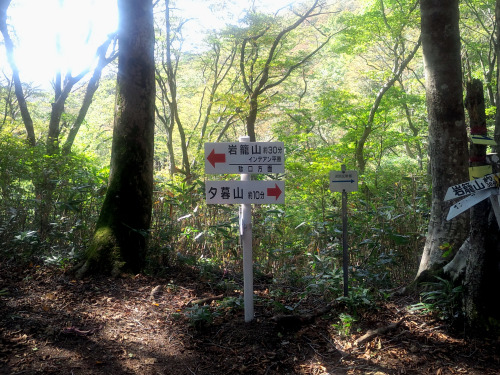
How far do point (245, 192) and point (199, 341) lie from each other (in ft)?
4.47

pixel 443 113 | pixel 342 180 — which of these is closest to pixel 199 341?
pixel 342 180

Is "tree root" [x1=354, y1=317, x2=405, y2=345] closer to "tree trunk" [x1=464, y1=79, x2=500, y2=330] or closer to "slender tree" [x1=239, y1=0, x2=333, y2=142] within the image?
"tree trunk" [x1=464, y1=79, x2=500, y2=330]

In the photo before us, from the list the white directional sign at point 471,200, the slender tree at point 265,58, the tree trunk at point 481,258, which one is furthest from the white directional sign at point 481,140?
the slender tree at point 265,58

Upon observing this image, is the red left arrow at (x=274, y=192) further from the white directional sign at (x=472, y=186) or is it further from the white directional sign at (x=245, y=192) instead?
the white directional sign at (x=472, y=186)

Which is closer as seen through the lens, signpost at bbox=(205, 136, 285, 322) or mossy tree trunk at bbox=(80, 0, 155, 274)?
signpost at bbox=(205, 136, 285, 322)

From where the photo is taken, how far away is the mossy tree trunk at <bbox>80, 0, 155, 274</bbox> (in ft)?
15.9

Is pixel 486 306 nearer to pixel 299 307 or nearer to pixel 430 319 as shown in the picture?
pixel 430 319

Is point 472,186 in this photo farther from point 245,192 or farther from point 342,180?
point 245,192

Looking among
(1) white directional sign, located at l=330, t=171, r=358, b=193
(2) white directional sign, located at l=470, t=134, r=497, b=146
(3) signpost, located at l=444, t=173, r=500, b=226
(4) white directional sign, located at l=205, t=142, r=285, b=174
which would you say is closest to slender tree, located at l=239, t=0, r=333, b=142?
(1) white directional sign, located at l=330, t=171, r=358, b=193

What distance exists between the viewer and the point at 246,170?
11.5 ft

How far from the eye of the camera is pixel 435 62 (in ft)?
14.0

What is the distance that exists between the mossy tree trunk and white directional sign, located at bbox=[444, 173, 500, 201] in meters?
3.53

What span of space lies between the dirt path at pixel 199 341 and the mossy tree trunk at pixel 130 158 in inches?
27.9

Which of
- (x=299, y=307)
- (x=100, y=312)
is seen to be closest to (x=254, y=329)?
(x=299, y=307)
